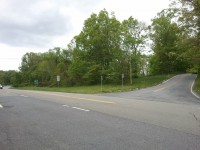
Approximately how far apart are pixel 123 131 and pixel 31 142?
244 centimetres

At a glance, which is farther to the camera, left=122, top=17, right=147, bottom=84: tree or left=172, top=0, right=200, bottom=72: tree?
left=122, top=17, right=147, bottom=84: tree

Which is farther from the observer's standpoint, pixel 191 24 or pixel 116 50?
pixel 116 50

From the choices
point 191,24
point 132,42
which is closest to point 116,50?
point 132,42

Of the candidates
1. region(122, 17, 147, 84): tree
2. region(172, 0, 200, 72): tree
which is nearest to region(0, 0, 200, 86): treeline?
region(122, 17, 147, 84): tree

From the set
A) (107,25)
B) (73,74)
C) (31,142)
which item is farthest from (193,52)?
(73,74)

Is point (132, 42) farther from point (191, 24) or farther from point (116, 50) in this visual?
point (191, 24)

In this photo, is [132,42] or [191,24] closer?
[191,24]

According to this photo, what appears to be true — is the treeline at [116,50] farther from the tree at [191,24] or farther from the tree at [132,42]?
the tree at [191,24]

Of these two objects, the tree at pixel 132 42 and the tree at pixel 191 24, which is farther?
the tree at pixel 132 42

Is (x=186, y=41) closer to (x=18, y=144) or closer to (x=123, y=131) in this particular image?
(x=123, y=131)

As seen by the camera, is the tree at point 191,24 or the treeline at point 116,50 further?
the treeline at point 116,50

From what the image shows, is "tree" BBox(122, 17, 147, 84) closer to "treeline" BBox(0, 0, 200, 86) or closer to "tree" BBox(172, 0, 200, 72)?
"treeline" BBox(0, 0, 200, 86)

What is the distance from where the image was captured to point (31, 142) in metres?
6.52

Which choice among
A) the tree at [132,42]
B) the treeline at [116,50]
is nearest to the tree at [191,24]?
the treeline at [116,50]
